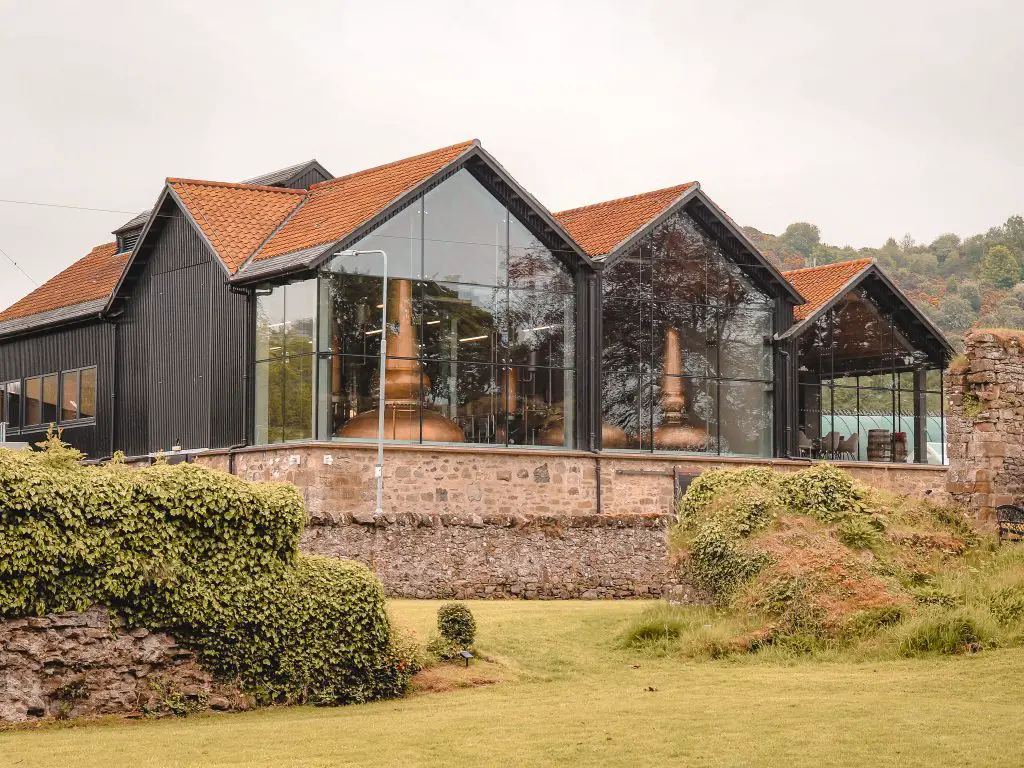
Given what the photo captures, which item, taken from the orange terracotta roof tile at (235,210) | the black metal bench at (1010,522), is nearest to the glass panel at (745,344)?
the orange terracotta roof tile at (235,210)

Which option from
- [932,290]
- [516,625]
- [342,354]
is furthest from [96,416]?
[932,290]

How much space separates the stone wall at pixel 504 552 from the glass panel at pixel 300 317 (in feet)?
30.7

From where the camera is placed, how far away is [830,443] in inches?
1705

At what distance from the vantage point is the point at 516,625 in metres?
23.2

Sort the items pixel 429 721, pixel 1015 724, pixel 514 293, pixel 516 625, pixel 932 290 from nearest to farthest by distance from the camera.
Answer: pixel 1015 724
pixel 429 721
pixel 516 625
pixel 514 293
pixel 932 290

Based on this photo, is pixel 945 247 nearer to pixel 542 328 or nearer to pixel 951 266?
pixel 951 266

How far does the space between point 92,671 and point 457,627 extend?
208 inches

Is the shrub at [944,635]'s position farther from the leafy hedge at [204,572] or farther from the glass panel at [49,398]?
the glass panel at [49,398]

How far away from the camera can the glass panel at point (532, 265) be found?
3812 centimetres

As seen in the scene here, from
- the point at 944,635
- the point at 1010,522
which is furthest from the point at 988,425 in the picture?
the point at 944,635

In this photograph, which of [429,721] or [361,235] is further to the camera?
[361,235]

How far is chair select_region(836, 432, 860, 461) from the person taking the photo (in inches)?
1711

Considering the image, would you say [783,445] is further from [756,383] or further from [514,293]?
[514,293]

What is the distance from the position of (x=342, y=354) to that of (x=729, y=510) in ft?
45.4
